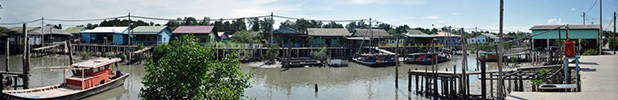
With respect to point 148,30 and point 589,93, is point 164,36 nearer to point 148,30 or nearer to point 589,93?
point 148,30

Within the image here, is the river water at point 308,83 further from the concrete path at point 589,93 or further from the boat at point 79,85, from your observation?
the concrete path at point 589,93

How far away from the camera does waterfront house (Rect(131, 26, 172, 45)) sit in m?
45.6

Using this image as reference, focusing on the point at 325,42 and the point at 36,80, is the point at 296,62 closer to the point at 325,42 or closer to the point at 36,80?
the point at 325,42

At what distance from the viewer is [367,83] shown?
979 inches

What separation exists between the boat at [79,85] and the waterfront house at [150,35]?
25.1 metres

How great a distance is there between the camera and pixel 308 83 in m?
24.6

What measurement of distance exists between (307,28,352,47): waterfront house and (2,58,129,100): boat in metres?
27.8

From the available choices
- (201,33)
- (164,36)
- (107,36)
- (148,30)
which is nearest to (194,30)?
(201,33)

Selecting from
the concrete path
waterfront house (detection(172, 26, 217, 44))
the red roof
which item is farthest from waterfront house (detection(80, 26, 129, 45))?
the concrete path

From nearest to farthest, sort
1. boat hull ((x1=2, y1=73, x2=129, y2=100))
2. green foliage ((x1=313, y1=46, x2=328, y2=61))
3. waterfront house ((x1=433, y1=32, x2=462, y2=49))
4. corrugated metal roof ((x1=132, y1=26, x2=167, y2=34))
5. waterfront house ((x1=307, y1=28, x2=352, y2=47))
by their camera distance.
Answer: boat hull ((x1=2, y1=73, x2=129, y2=100)) → green foliage ((x1=313, y1=46, x2=328, y2=61)) → corrugated metal roof ((x1=132, y1=26, x2=167, y2=34)) → waterfront house ((x1=307, y1=28, x2=352, y2=47)) → waterfront house ((x1=433, y1=32, x2=462, y2=49))

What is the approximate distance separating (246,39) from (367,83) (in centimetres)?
2540

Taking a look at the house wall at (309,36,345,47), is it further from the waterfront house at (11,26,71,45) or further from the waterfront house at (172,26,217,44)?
the waterfront house at (11,26,71,45)

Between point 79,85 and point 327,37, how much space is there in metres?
32.6

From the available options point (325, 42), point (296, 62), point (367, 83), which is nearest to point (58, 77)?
point (296, 62)
